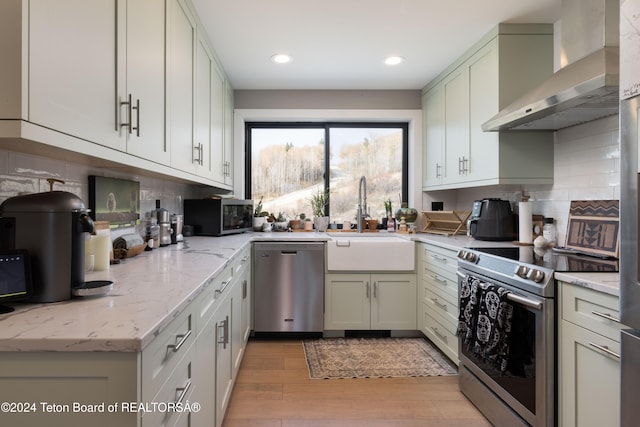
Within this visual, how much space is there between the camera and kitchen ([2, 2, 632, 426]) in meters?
1.27

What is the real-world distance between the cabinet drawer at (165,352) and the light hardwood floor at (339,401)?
41.7 inches

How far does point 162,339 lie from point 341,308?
2.33 meters

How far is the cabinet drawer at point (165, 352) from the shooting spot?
79 cm

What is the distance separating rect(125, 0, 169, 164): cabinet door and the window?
2193 millimetres

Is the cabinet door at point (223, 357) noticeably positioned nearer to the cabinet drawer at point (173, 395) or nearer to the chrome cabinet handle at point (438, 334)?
the cabinet drawer at point (173, 395)

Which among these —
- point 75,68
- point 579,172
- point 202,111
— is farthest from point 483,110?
point 75,68

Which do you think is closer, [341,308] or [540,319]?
[540,319]

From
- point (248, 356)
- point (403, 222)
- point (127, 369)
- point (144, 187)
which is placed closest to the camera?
point (127, 369)

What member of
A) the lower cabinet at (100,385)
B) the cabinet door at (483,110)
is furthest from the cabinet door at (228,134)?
the lower cabinet at (100,385)

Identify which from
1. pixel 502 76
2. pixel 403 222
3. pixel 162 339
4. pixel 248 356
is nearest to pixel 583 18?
pixel 502 76

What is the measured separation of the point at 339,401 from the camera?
2102 millimetres

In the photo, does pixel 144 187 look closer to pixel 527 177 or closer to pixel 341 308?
pixel 341 308

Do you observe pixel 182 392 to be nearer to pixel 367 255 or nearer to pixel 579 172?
pixel 367 255

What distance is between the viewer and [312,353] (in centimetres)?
279
